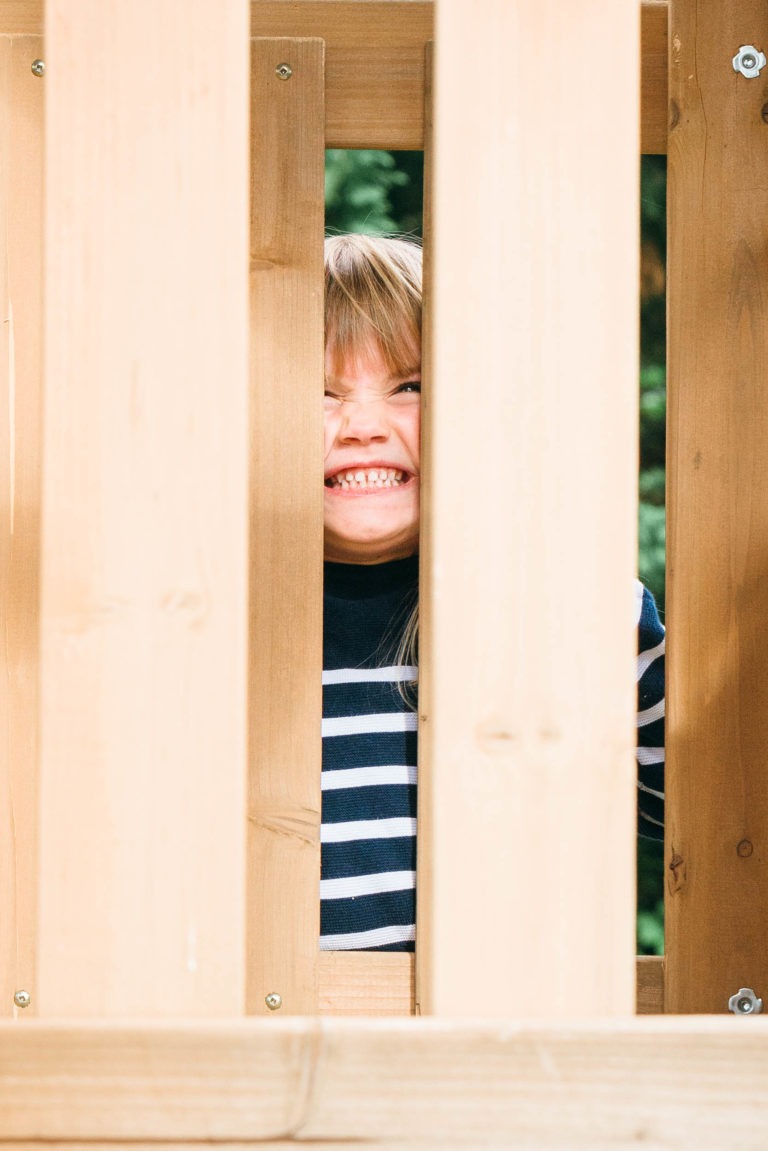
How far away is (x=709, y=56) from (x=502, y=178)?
2.76ft

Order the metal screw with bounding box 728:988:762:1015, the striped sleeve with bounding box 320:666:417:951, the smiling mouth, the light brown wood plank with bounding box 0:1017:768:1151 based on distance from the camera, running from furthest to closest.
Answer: the smiling mouth → the striped sleeve with bounding box 320:666:417:951 → the metal screw with bounding box 728:988:762:1015 → the light brown wood plank with bounding box 0:1017:768:1151

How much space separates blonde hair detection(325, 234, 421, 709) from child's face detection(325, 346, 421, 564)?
20 mm

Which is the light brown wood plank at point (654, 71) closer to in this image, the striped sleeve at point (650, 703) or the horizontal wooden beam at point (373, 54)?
the horizontal wooden beam at point (373, 54)

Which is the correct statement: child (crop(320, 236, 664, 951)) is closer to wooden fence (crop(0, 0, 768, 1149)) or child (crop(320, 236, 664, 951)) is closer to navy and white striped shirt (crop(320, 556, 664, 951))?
navy and white striped shirt (crop(320, 556, 664, 951))

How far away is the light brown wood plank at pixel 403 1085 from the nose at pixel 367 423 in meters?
1.11

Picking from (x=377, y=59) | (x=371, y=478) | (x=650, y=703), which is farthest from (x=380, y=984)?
(x=377, y=59)

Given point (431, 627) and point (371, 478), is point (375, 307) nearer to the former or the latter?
point (371, 478)

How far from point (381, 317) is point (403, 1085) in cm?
124

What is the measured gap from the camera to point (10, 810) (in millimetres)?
1378

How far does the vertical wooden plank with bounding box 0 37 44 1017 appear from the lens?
137 centimetres

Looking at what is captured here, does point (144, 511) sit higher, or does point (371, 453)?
point (371, 453)

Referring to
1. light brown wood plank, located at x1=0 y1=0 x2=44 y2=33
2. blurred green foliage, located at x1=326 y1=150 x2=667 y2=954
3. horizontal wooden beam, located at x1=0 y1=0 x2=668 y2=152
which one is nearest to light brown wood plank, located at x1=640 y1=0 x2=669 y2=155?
horizontal wooden beam, located at x1=0 y1=0 x2=668 y2=152

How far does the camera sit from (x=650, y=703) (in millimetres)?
1672

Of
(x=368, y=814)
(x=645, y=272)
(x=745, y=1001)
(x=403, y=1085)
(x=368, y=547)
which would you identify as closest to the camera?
(x=403, y=1085)
